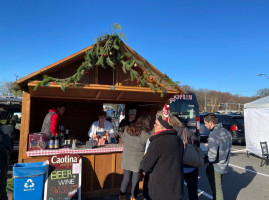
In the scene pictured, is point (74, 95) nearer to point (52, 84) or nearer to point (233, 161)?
point (52, 84)

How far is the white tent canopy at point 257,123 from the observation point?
7.75 meters

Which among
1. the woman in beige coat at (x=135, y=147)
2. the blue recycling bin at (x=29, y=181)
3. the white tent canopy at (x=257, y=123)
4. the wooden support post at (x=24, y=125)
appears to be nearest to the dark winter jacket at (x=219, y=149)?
the woman in beige coat at (x=135, y=147)

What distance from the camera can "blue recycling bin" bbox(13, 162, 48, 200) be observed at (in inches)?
120

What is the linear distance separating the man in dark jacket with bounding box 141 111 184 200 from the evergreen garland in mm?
1845

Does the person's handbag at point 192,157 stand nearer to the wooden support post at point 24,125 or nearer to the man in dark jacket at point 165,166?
the man in dark jacket at point 165,166

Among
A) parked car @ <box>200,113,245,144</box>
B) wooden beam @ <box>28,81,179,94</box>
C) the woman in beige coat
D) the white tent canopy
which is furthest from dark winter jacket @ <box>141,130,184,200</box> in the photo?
parked car @ <box>200,113,245,144</box>

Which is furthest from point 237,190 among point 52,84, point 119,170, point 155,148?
point 52,84

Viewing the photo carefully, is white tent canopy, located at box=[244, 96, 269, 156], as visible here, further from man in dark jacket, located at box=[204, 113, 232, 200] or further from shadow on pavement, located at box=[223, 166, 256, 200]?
man in dark jacket, located at box=[204, 113, 232, 200]

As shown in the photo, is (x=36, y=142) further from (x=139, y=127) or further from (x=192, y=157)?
(x=192, y=157)

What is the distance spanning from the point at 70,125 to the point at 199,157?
185 inches

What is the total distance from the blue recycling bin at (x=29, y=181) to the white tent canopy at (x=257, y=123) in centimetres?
791

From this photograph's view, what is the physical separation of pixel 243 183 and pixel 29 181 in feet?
16.9

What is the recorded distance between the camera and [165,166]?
228cm

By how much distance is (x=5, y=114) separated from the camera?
7.61 metres
